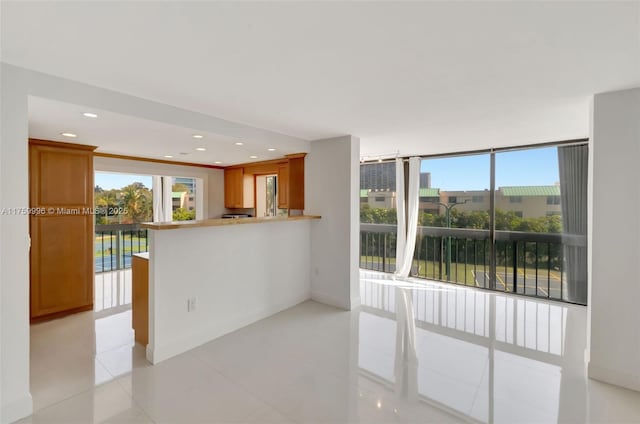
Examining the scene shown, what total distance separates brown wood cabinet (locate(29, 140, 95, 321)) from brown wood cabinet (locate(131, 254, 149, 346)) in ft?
4.30

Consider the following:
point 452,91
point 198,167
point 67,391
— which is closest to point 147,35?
point 452,91

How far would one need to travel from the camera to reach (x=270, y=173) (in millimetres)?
5355

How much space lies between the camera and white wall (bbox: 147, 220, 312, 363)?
2.67 meters

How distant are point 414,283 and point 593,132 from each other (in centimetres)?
333

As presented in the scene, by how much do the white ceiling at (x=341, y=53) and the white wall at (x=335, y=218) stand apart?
116 cm

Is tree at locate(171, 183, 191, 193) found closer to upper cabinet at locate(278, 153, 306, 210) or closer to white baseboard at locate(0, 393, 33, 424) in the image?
upper cabinet at locate(278, 153, 306, 210)

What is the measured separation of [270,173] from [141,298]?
9.88 feet

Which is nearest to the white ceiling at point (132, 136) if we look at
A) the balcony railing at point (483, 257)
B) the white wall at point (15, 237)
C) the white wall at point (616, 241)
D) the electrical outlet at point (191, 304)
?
the white wall at point (15, 237)

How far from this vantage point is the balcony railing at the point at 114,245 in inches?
213

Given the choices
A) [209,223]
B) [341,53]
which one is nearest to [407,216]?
[209,223]

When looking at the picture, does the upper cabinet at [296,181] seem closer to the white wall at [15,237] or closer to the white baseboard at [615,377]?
the white wall at [15,237]

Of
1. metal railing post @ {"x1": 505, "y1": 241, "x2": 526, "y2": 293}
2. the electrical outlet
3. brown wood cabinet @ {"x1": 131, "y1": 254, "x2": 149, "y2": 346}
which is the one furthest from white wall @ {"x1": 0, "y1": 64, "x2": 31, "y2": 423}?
metal railing post @ {"x1": 505, "y1": 241, "x2": 526, "y2": 293}

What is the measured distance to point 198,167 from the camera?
18.7 feet

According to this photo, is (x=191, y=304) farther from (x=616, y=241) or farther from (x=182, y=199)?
(x=182, y=199)
